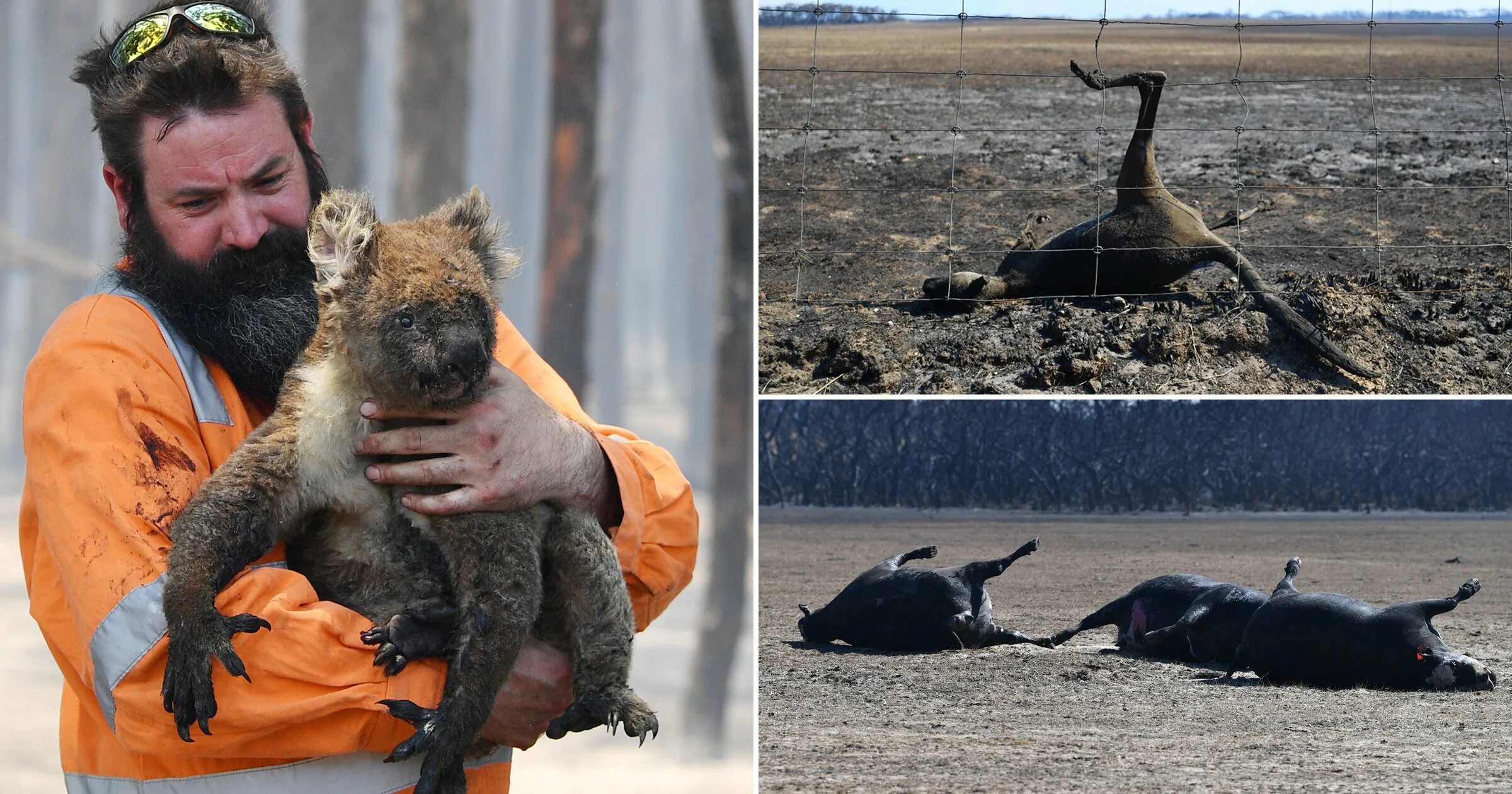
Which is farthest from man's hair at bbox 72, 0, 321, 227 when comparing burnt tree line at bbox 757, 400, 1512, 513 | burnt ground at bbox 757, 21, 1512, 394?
burnt tree line at bbox 757, 400, 1512, 513

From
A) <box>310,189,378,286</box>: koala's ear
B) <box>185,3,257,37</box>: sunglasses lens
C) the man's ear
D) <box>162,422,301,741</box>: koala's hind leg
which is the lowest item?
<box>162,422,301,741</box>: koala's hind leg

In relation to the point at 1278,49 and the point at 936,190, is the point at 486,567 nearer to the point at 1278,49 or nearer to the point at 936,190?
the point at 936,190

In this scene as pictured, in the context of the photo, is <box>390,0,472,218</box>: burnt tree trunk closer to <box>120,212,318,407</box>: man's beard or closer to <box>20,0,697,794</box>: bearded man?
<box>20,0,697,794</box>: bearded man

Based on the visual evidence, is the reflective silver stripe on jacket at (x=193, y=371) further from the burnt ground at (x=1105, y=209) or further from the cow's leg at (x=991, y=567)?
the cow's leg at (x=991, y=567)

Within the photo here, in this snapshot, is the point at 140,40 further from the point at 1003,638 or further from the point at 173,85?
the point at 1003,638

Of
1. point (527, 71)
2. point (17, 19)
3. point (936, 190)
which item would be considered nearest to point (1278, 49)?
point (936, 190)

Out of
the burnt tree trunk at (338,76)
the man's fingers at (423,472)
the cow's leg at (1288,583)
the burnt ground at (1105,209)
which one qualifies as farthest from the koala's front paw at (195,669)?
the cow's leg at (1288,583)
